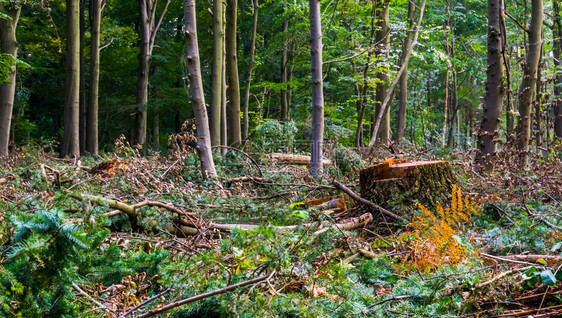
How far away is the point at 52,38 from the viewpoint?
2062cm

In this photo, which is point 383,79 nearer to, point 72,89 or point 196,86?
point 196,86

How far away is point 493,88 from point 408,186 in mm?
4044

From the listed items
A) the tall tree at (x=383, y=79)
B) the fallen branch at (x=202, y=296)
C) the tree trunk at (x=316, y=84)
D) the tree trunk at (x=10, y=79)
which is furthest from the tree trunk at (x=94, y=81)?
the fallen branch at (x=202, y=296)

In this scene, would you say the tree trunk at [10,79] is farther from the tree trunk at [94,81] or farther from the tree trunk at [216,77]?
the tree trunk at [216,77]

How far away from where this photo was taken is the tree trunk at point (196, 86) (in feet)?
28.2

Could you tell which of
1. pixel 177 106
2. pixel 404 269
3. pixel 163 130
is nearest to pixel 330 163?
pixel 404 269

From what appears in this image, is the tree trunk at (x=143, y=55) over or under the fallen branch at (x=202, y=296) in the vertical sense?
over

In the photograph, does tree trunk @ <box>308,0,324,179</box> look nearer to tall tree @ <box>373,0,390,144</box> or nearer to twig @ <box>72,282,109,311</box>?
twig @ <box>72,282,109,311</box>

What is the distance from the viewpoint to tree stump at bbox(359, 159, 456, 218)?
560 centimetres

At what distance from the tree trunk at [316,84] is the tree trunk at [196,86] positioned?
1820 millimetres

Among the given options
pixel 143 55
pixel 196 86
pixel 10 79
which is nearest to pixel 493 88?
pixel 196 86

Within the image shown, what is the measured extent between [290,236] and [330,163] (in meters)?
7.13

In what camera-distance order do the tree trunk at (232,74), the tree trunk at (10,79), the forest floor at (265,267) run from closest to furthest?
1. the forest floor at (265,267)
2. the tree trunk at (10,79)
3. the tree trunk at (232,74)

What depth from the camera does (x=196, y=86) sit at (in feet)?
28.7
